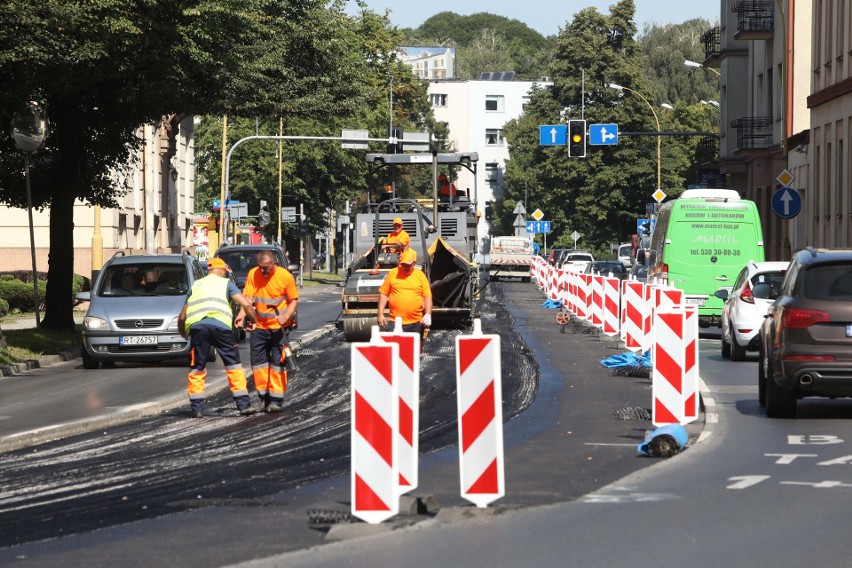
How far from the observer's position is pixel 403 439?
32.6 feet

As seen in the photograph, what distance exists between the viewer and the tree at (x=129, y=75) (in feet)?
78.2

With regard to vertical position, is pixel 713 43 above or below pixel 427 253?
above

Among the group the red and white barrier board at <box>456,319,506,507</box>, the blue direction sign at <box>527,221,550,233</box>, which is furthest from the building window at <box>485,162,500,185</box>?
the red and white barrier board at <box>456,319,506,507</box>

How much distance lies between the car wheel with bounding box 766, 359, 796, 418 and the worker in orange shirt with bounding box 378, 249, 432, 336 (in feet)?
12.6

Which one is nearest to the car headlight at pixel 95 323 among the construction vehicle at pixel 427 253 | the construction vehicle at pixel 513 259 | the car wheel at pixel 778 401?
the construction vehicle at pixel 427 253

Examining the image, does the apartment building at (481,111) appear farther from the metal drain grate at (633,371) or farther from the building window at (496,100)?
the metal drain grate at (633,371)

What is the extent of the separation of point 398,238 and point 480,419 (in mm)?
11233

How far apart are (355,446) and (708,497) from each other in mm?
2599

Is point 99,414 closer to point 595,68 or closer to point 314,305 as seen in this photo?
point 314,305

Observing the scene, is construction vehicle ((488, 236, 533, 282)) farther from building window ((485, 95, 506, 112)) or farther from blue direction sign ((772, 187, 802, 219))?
building window ((485, 95, 506, 112))

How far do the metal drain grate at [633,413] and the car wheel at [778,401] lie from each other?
1203 mm

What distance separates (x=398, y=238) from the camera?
824 inches

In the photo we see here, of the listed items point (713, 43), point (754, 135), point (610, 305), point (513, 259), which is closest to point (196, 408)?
point (610, 305)

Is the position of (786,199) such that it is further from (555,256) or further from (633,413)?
(555,256)
